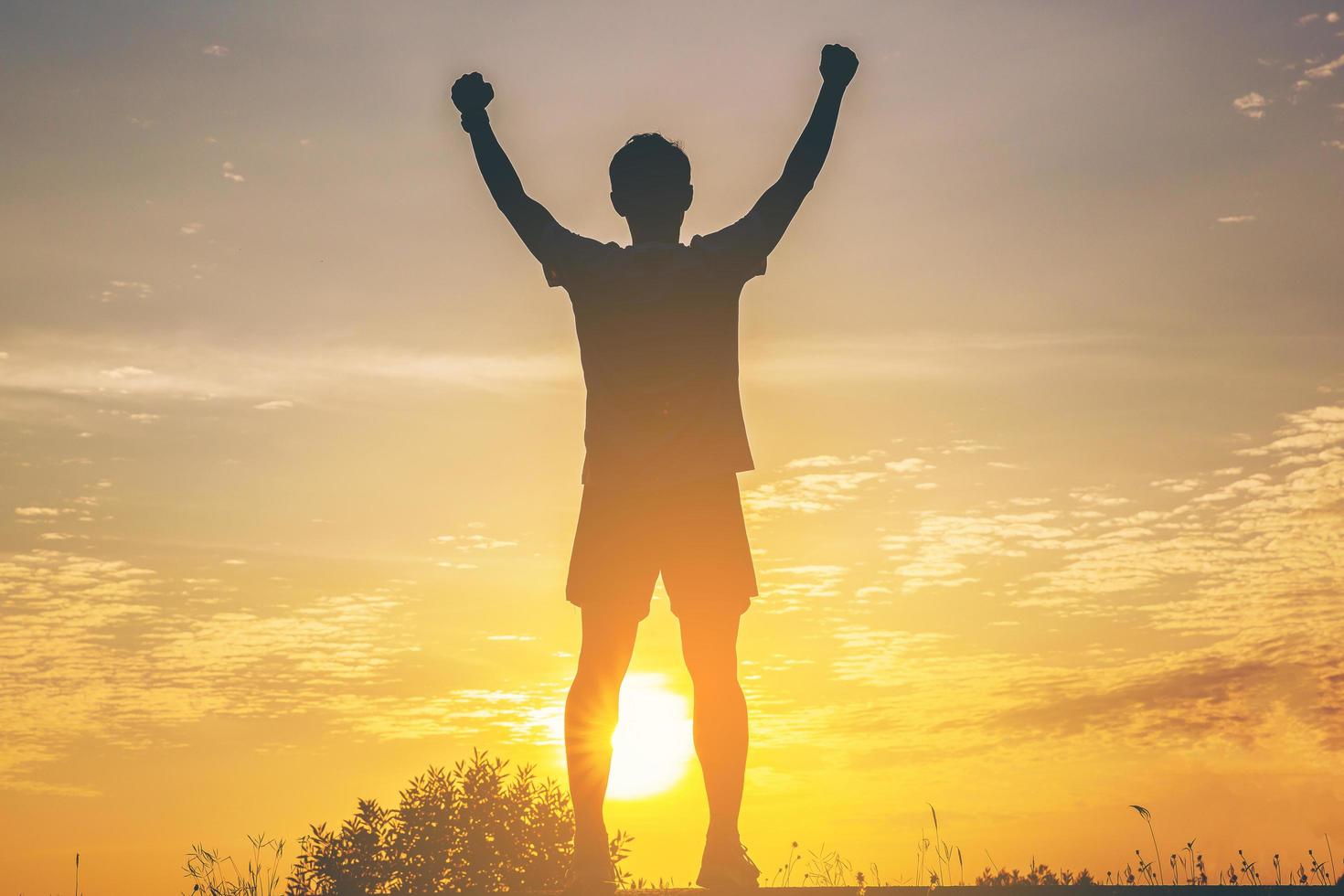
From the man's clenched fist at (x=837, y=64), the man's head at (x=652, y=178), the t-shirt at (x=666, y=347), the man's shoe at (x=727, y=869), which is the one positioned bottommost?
the man's shoe at (x=727, y=869)

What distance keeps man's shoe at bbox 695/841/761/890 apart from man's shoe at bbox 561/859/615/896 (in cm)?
45

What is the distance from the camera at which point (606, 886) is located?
21.2 feet

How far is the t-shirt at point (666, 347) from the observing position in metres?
6.81

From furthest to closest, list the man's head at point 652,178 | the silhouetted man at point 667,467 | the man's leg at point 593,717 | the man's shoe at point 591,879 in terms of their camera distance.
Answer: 1. the man's head at point 652,178
2. the silhouetted man at point 667,467
3. the man's leg at point 593,717
4. the man's shoe at point 591,879

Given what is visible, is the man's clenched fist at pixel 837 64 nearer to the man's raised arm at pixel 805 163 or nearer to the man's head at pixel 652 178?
the man's raised arm at pixel 805 163

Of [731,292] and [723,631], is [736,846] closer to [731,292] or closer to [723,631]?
[723,631]

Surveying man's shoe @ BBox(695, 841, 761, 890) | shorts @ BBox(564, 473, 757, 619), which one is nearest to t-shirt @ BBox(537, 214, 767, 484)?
shorts @ BBox(564, 473, 757, 619)

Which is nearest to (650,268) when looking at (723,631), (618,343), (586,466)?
(618,343)

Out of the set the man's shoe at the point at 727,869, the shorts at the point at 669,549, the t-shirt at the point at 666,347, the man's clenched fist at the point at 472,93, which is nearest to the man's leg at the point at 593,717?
the shorts at the point at 669,549

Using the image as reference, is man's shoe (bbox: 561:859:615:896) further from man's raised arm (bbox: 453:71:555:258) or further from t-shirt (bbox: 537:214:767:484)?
man's raised arm (bbox: 453:71:555:258)

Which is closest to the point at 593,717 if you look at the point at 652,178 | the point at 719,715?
the point at 719,715

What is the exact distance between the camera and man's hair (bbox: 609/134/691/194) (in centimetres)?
696

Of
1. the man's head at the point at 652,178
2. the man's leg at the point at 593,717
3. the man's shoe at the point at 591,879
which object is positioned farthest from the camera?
the man's head at the point at 652,178

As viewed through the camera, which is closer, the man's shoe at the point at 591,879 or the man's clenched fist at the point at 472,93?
the man's shoe at the point at 591,879
